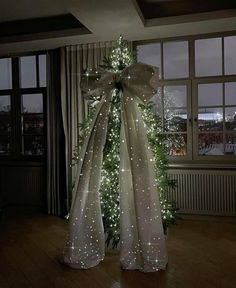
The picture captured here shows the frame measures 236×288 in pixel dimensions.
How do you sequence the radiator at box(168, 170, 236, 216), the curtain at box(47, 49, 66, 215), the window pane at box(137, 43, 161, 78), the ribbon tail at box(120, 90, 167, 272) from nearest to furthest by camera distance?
1. the ribbon tail at box(120, 90, 167, 272)
2. the radiator at box(168, 170, 236, 216)
3. the window pane at box(137, 43, 161, 78)
4. the curtain at box(47, 49, 66, 215)

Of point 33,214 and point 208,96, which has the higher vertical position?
point 208,96

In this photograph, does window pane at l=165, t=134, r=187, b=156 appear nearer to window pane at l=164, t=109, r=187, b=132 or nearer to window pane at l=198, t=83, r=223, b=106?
window pane at l=164, t=109, r=187, b=132

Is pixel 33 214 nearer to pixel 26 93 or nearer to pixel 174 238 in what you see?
pixel 26 93

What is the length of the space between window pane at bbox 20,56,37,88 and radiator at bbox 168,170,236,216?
97.4 inches

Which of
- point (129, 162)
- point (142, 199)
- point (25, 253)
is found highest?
point (129, 162)

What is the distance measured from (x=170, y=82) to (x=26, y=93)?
2164 millimetres

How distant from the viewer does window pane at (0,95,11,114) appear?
5176 mm

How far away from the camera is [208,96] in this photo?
14.2ft

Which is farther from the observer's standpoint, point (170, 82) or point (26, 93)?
point (26, 93)

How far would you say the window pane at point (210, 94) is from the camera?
4301 mm

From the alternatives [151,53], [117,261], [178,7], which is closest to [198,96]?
[151,53]

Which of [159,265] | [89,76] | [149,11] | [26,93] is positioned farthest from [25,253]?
[149,11]

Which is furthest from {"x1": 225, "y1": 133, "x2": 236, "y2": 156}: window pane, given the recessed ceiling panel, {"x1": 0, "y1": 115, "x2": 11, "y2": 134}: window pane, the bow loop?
{"x1": 0, "y1": 115, "x2": 11, "y2": 134}: window pane

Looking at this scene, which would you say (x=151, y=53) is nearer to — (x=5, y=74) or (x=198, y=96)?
(x=198, y=96)
